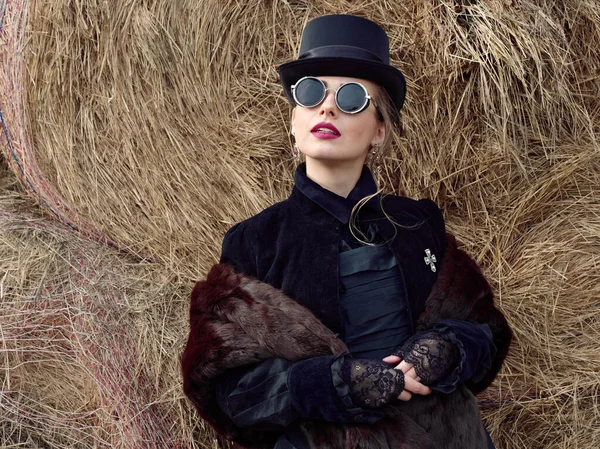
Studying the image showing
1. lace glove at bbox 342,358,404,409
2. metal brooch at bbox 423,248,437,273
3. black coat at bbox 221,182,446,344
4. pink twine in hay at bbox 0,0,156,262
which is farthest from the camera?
pink twine in hay at bbox 0,0,156,262

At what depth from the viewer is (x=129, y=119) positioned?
7.81 ft

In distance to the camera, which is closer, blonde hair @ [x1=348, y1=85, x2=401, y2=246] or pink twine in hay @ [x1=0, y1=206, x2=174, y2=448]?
blonde hair @ [x1=348, y1=85, x2=401, y2=246]

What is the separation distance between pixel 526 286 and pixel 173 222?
117cm

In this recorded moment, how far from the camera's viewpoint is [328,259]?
63.1 inches

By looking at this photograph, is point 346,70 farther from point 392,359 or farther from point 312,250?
point 392,359

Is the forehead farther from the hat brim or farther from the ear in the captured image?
the ear

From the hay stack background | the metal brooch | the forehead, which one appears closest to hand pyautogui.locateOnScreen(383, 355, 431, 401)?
the metal brooch

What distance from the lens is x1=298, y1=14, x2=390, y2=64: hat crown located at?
1.67 meters

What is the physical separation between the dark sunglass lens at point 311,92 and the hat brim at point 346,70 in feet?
0.13

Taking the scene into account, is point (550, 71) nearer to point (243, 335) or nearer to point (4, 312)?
point (243, 335)

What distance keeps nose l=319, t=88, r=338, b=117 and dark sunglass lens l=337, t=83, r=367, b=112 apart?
15 mm

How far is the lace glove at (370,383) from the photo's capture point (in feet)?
4.72

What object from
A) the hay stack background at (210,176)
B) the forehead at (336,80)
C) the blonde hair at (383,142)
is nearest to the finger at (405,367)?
the blonde hair at (383,142)

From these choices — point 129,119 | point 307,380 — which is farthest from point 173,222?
point 307,380
